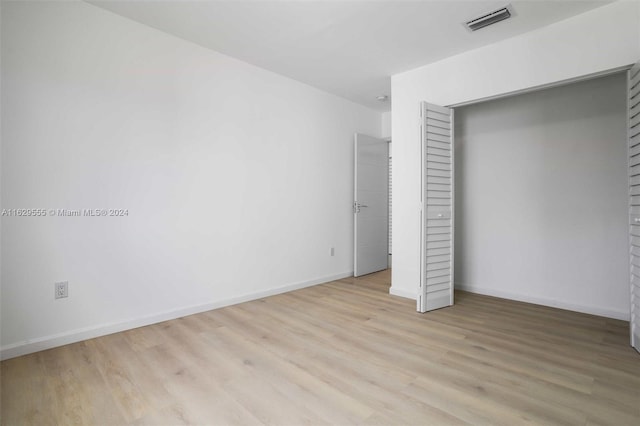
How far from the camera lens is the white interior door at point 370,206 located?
4730mm

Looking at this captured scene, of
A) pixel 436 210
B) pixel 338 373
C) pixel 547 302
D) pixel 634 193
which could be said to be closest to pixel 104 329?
pixel 338 373

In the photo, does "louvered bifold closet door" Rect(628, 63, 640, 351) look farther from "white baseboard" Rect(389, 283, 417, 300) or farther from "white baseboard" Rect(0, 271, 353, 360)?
"white baseboard" Rect(0, 271, 353, 360)

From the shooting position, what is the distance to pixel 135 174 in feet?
9.09

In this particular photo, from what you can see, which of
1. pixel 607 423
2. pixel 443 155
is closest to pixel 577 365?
pixel 607 423

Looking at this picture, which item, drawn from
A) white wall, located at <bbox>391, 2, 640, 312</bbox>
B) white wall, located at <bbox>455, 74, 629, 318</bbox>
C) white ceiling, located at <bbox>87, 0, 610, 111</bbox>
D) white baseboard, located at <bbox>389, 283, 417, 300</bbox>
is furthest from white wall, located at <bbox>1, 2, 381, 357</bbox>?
white wall, located at <bbox>455, 74, 629, 318</bbox>

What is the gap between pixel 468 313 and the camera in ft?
10.4

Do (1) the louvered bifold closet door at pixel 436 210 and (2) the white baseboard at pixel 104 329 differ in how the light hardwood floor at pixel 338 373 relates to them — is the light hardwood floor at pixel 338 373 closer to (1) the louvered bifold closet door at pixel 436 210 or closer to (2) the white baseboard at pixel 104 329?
(2) the white baseboard at pixel 104 329

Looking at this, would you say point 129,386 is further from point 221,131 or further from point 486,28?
point 486,28

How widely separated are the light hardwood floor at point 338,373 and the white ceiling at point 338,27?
8.52 ft

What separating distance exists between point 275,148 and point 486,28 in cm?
239

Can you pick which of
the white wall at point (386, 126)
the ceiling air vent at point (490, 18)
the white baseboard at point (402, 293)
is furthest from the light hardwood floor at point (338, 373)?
the white wall at point (386, 126)

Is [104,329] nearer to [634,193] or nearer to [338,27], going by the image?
[338,27]

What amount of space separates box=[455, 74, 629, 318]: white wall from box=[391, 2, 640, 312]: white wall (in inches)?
32.8

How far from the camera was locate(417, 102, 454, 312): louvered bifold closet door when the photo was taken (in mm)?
3189
